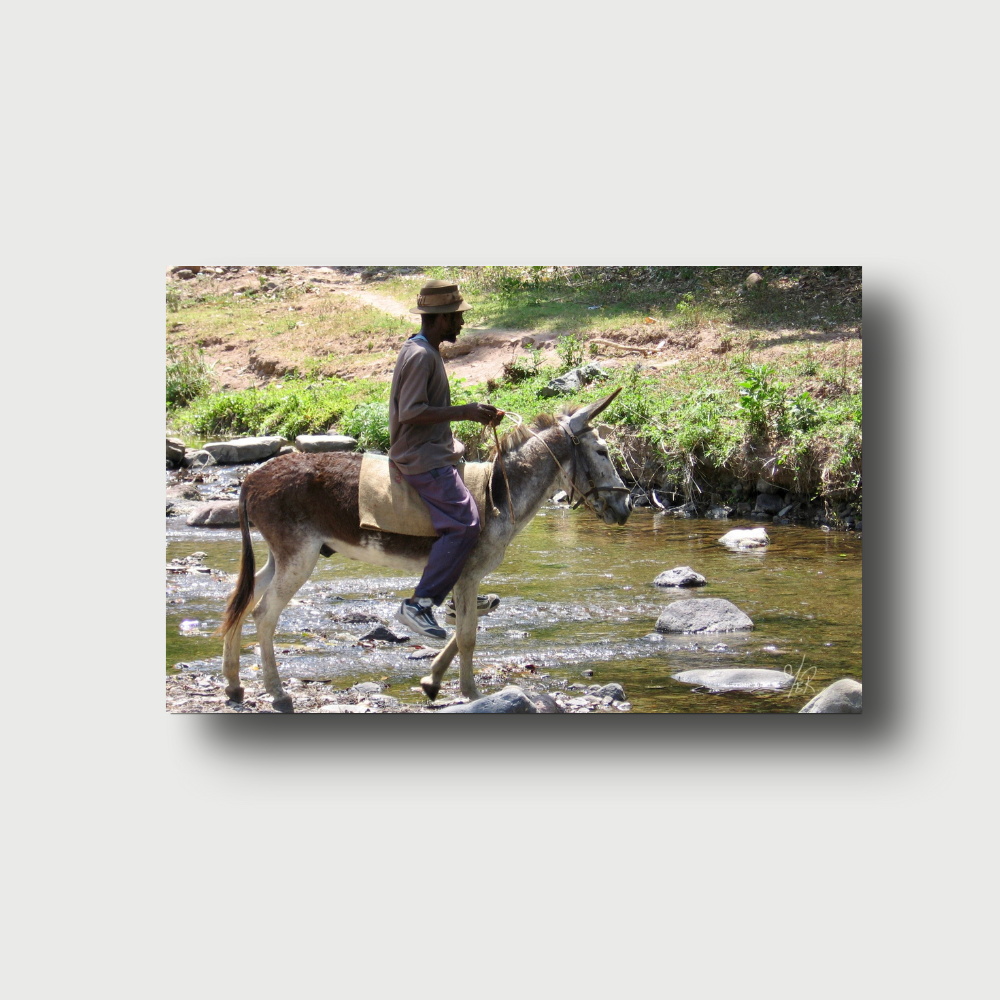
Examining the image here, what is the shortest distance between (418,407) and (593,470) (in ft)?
3.10

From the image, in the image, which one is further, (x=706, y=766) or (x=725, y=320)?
(x=725, y=320)

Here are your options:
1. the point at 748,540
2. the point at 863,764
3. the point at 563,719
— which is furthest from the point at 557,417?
the point at 748,540

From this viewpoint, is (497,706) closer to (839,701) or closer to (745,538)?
(839,701)

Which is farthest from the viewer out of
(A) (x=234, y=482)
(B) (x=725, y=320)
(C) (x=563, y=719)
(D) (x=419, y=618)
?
(A) (x=234, y=482)

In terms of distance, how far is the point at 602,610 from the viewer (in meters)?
6.59

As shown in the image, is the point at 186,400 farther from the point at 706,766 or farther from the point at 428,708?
the point at 706,766

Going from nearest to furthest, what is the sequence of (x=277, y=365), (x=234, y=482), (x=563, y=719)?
(x=563, y=719), (x=277, y=365), (x=234, y=482)

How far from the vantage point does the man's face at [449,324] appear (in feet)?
15.8

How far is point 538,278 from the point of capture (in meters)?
5.84

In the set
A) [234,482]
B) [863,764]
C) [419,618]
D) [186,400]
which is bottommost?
[863,764]

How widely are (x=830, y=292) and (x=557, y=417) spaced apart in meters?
1.79

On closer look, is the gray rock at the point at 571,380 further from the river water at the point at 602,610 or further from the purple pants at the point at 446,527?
the purple pants at the point at 446,527

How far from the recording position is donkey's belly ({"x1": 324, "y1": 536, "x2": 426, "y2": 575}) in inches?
198

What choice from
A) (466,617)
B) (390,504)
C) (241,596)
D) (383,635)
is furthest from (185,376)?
(466,617)
